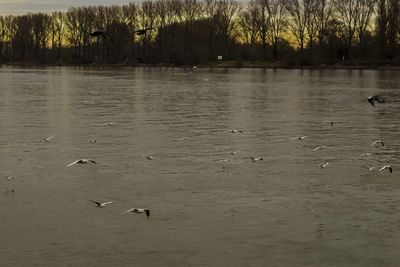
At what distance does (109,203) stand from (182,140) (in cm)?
591

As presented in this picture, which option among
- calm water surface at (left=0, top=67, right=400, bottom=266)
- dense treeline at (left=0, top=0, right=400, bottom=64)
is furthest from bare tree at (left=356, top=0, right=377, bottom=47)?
calm water surface at (left=0, top=67, right=400, bottom=266)

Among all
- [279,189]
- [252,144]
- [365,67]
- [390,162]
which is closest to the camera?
[279,189]

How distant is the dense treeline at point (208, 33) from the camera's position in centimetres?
8275

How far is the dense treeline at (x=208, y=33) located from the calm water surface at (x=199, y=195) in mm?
62708

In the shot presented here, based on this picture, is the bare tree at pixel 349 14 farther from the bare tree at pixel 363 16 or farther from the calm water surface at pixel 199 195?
the calm water surface at pixel 199 195

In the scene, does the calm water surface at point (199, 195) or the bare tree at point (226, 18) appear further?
the bare tree at point (226, 18)

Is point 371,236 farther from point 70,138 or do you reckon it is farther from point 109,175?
point 70,138

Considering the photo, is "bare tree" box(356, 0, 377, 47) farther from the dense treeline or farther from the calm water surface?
the calm water surface

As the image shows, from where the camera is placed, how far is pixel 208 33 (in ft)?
378

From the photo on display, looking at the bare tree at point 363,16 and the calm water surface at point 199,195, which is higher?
the bare tree at point 363,16

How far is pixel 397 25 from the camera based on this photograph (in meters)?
76.8

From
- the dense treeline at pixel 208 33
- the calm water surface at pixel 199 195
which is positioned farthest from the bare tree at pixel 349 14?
the calm water surface at pixel 199 195

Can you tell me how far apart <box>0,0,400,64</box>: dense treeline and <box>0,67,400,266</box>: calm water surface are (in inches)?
2469

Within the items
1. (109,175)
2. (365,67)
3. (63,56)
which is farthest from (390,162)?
(63,56)
